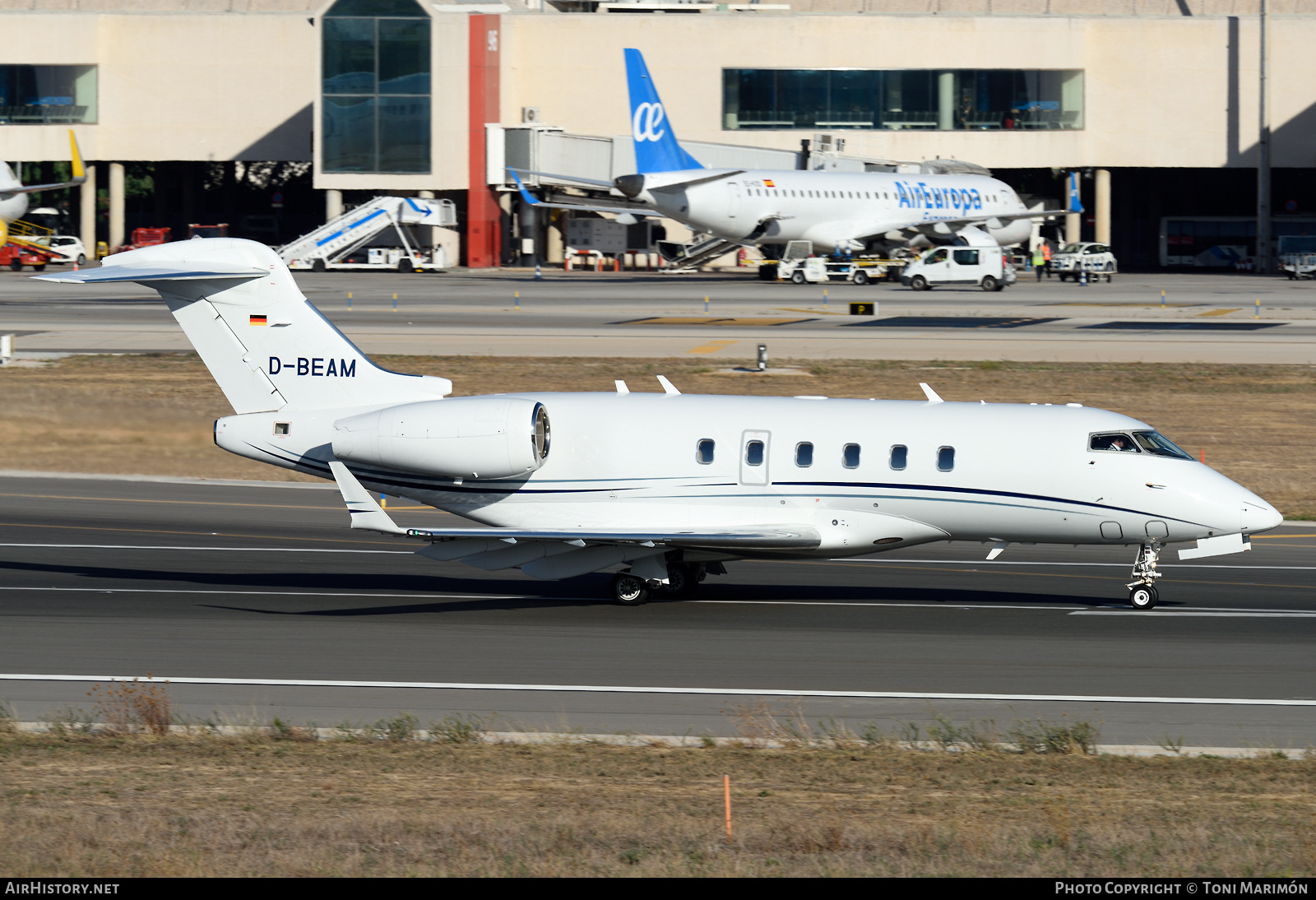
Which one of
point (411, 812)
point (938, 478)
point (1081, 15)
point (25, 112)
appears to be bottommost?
point (411, 812)

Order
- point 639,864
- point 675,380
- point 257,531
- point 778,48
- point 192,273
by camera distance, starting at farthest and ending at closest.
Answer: point 778,48, point 675,380, point 257,531, point 192,273, point 639,864

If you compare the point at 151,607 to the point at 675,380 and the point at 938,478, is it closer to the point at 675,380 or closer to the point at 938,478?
the point at 938,478

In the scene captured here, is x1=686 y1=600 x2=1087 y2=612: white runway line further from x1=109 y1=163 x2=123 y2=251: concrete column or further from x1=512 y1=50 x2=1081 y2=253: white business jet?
x1=109 y1=163 x2=123 y2=251: concrete column

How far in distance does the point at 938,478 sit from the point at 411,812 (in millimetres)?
12171

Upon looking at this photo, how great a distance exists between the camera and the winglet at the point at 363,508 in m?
21.3

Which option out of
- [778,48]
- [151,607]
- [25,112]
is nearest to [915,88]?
[778,48]

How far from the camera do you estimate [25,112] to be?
10969 centimetres

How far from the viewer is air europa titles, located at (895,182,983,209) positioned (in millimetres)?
91312

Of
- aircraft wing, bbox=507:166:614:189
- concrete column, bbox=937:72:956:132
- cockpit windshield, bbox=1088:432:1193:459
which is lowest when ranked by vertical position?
cockpit windshield, bbox=1088:432:1193:459

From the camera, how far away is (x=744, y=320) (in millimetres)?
64562

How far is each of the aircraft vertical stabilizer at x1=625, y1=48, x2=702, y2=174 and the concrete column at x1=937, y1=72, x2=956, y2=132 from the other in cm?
2878

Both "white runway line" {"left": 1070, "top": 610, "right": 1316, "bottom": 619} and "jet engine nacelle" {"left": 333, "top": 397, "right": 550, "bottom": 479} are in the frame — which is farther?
"jet engine nacelle" {"left": 333, "top": 397, "right": 550, "bottom": 479}

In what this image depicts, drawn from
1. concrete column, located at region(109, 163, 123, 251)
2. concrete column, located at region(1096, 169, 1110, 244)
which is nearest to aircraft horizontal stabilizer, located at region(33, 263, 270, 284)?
concrete column, located at region(109, 163, 123, 251)

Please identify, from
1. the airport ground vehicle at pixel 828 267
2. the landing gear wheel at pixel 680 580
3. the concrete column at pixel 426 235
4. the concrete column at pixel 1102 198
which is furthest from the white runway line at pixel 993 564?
the concrete column at pixel 1102 198
